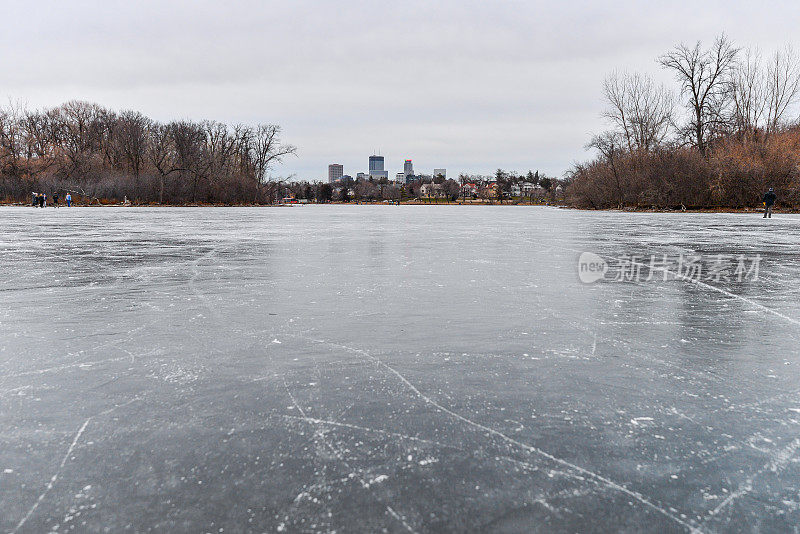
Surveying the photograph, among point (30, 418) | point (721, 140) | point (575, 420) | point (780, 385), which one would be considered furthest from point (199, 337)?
point (721, 140)

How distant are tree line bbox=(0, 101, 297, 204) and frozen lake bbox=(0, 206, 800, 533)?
5738 cm

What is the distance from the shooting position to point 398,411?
2875 mm

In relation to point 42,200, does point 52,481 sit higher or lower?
lower

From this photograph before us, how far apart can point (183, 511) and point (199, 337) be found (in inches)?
104

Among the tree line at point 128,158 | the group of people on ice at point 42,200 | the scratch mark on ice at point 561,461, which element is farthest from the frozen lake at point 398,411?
the tree line at point 128,158

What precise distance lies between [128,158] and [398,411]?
231ft

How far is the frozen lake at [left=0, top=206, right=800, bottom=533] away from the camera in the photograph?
199 cm

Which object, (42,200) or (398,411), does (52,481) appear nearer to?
(398,411)

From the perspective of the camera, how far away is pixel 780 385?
10.8 ft

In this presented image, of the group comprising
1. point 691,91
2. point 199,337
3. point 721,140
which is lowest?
point 199,337

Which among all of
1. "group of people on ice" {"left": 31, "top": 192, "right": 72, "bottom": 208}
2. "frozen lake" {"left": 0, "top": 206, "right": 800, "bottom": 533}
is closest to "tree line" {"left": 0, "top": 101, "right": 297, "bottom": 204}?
"group of people on ice" {"left": 31, "top": 192, "right": 72, "bottom": 208}

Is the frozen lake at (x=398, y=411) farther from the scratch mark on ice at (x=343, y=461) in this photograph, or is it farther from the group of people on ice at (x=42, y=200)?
the group of people on ice at (x=42, y=200)

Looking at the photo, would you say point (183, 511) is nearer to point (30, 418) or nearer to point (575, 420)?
point (30, 418)

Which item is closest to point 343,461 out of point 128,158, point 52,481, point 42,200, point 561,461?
point 561,461
